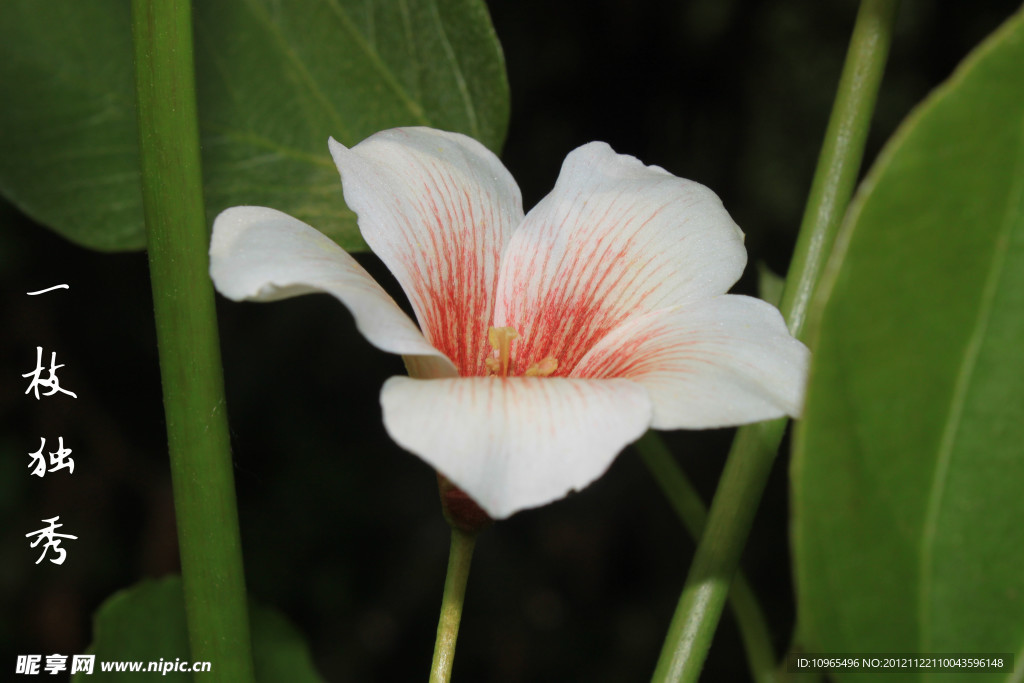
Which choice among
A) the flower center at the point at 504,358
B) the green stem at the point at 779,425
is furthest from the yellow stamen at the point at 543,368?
the green stem at the point at 779,425

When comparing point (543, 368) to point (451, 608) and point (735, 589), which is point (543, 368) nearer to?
point (451, 608)

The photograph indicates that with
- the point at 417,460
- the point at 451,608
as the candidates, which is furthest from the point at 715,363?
the point at 417,460

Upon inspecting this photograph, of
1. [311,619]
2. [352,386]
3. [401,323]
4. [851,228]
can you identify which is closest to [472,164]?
[401,323]

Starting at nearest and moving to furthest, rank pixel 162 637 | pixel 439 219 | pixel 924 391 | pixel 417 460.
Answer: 1. pixel 924 391
2. pixel 439 219
3. pixel 162 637
4. pixel 417 460

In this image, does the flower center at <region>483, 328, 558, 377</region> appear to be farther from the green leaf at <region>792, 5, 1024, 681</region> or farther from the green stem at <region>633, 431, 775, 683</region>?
the green leaf at <region>792, 5, 1024, 681</region>

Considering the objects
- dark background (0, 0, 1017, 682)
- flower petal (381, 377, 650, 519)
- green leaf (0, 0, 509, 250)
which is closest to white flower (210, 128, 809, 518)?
flower petal (381, 377, 650, 519)

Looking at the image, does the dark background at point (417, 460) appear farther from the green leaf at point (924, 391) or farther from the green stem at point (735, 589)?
the green leaf at point (924, 391)
